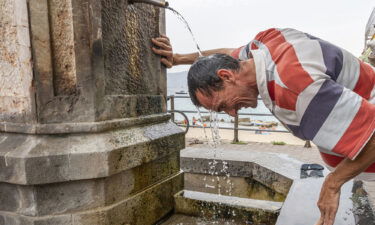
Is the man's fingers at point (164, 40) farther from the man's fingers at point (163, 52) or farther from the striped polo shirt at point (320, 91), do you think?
the striped polo shirt at point (320, 91)

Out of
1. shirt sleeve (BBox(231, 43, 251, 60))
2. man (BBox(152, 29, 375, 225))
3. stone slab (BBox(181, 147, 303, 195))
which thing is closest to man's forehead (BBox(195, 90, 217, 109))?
man (BBox(152, 29, 375, 225))

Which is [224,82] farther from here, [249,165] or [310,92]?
[249,165]

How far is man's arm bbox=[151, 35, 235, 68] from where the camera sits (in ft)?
7.22

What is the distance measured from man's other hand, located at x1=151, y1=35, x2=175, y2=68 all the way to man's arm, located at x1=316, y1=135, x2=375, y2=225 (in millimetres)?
1500

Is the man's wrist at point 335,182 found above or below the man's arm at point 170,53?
below

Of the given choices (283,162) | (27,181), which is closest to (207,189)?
(283,162)

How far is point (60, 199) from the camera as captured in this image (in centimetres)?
156

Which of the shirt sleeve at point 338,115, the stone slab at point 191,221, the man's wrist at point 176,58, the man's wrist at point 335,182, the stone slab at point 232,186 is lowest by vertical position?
the stone slab at point 232,186

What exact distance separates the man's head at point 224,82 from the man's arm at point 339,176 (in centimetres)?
57

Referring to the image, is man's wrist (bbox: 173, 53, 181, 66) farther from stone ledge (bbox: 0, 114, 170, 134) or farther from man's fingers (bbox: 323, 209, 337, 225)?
man's fingers (bbox: 323, 209, 337, 225)

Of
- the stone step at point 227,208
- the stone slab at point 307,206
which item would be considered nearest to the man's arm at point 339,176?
the stone slab at point 307,206

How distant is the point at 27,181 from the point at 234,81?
1261 millimetres

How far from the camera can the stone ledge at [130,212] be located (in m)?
1.53

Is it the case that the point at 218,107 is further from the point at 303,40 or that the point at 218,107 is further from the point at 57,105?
the point at 57,105
